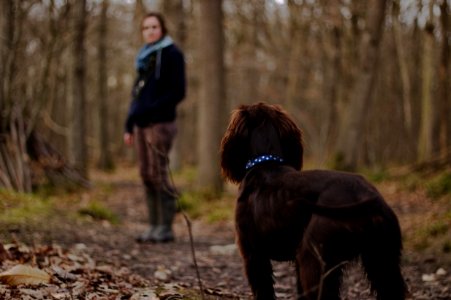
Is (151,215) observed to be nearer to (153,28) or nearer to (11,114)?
(153,28)

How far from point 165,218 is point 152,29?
2.04 m

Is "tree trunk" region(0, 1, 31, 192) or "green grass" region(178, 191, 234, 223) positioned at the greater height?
"tree trunk" region(0, 1, 31, 192)

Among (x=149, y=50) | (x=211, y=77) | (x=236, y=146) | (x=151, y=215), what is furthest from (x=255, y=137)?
(x=211, y=77)

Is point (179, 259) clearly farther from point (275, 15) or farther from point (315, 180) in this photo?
point (275, 15)

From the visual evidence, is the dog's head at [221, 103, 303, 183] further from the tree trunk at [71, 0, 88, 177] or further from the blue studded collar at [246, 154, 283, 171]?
the tree trunk at [71, 0, 88, 177]

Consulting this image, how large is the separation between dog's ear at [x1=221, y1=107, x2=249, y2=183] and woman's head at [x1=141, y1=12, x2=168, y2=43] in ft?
9.62

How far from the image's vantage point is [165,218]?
246 inches

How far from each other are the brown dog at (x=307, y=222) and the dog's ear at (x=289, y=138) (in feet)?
0.08

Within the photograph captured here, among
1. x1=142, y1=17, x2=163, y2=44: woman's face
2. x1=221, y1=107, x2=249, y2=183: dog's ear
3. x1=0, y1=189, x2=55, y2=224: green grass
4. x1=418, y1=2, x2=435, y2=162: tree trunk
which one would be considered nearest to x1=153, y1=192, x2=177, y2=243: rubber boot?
x1=0, y1=189, x2=55, y2=224: green grass

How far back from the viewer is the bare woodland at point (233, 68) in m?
9.48

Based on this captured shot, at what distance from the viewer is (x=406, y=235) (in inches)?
266

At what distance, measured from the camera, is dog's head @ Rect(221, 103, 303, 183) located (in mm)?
3262

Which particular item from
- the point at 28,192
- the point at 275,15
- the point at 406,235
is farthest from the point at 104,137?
the point at 406,235

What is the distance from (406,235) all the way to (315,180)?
4428 mm
